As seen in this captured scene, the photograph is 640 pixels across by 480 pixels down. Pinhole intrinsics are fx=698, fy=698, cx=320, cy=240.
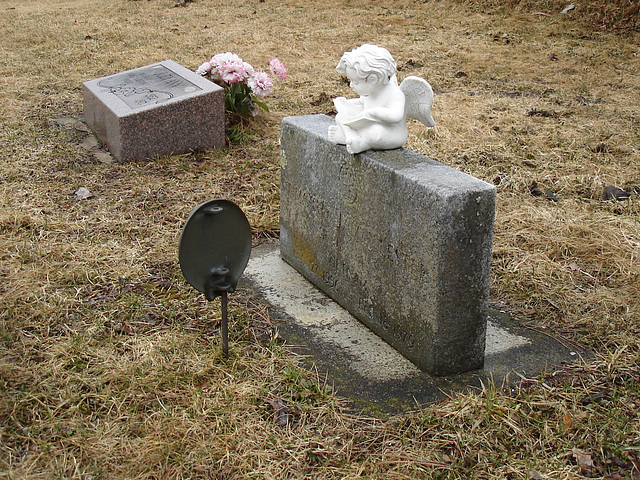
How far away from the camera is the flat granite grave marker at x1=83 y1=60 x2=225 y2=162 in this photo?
5582 mm

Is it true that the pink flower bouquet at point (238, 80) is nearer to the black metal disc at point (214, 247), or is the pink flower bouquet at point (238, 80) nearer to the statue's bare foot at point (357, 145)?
the statue's bare foot at point (357, 145)

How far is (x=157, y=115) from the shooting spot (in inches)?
221

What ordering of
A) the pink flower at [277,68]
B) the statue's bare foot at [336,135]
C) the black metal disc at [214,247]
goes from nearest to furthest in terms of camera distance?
1. the black metal disc at [214,247]
2. the statue's bare foot at [336,135]
3. the pink flower at [277,68]

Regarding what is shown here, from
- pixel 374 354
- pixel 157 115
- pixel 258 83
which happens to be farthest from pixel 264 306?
pixel 258 83

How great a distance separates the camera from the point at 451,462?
2564mm

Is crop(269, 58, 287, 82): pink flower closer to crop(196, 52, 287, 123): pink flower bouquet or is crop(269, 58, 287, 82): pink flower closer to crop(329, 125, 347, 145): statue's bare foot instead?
crop(196, 52, 287, 123): pink flower bouquet

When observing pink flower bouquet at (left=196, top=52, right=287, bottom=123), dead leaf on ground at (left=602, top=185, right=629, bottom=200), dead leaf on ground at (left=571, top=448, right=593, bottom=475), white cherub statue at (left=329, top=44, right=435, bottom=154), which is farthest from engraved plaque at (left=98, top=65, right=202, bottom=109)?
dead leaf on ground at (left=571, top=448, right=593, bottom=475)

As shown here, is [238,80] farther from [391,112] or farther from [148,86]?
[391,112]

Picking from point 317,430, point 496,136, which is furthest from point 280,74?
point 317,430

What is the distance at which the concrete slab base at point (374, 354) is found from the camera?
2969 mm

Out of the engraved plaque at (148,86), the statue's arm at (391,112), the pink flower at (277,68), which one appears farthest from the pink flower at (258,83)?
the statue's arm at (391,112)

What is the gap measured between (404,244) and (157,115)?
321cm

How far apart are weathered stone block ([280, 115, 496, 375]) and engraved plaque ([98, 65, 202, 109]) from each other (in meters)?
2.28

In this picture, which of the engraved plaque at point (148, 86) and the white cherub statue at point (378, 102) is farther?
the engraved plaque at point (148, 86)
